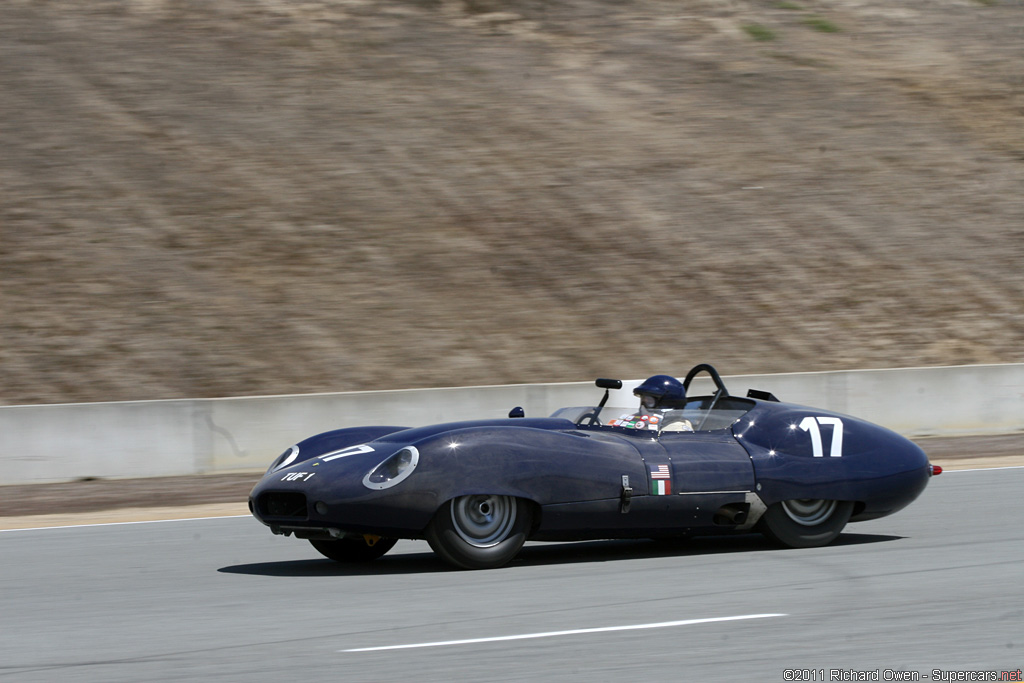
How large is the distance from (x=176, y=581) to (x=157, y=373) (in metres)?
9.24

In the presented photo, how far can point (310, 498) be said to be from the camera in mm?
6484

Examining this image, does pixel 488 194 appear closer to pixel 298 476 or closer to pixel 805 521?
pixel 805 521

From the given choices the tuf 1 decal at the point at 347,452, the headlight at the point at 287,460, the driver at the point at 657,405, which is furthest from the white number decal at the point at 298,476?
the driver at the point at 657,405

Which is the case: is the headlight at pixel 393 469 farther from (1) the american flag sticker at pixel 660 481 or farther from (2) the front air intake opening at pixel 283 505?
(1) the american flag sticker at pixel 660 481

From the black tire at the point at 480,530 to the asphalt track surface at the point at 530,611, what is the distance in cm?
11

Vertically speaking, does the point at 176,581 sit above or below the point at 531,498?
below

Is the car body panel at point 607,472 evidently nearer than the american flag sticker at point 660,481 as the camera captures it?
Yes

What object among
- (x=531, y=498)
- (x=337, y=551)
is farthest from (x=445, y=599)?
(x=337, y=551)

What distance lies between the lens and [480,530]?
677 centimetres

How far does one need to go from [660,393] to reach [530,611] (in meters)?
2.38

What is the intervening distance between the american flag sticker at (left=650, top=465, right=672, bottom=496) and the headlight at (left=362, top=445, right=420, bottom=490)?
1397mm

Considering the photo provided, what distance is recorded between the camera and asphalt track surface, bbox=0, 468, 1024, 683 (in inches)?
187

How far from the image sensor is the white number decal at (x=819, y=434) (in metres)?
7.50

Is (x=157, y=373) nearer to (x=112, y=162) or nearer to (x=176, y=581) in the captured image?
(x=112, y=162)
